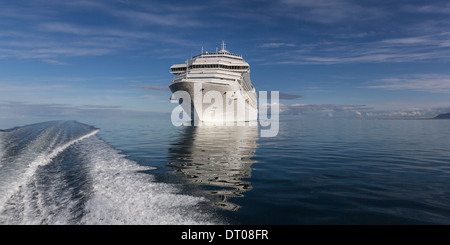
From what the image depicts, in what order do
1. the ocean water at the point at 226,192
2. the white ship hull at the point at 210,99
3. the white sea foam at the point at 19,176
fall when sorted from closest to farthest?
the ocean water at the point at 226,192 < the white sea foam at the point at 19,176 < the white ship hull at the point at 210,99

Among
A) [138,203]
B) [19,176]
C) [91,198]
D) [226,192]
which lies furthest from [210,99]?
[138,203]

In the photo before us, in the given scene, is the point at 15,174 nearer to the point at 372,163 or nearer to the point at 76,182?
the point at 76,182

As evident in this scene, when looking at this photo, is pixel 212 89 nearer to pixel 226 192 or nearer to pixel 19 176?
pixel 19 176

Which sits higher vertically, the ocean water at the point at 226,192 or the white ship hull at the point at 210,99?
the white ship hull at the point at 210,99

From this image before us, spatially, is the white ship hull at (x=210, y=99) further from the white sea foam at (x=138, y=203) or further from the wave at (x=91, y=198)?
the white sea foam at (x=138, y=203)

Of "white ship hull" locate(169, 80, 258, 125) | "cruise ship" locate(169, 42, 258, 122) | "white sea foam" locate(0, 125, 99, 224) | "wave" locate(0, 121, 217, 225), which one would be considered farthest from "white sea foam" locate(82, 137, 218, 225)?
"cruise ship" locate(169, 42, 258, 122)

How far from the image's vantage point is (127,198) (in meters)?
6.85

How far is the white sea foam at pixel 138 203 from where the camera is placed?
5.42m

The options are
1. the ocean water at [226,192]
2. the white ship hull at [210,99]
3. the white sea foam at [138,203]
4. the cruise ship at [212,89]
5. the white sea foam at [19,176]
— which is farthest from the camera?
the cruise ship at [212,89]

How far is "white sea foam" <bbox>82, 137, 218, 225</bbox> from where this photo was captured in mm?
5417

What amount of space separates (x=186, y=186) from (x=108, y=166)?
19.1 ft

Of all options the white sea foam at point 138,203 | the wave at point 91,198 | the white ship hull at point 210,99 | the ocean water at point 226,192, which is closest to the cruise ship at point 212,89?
the white ship hull at point 210,99
